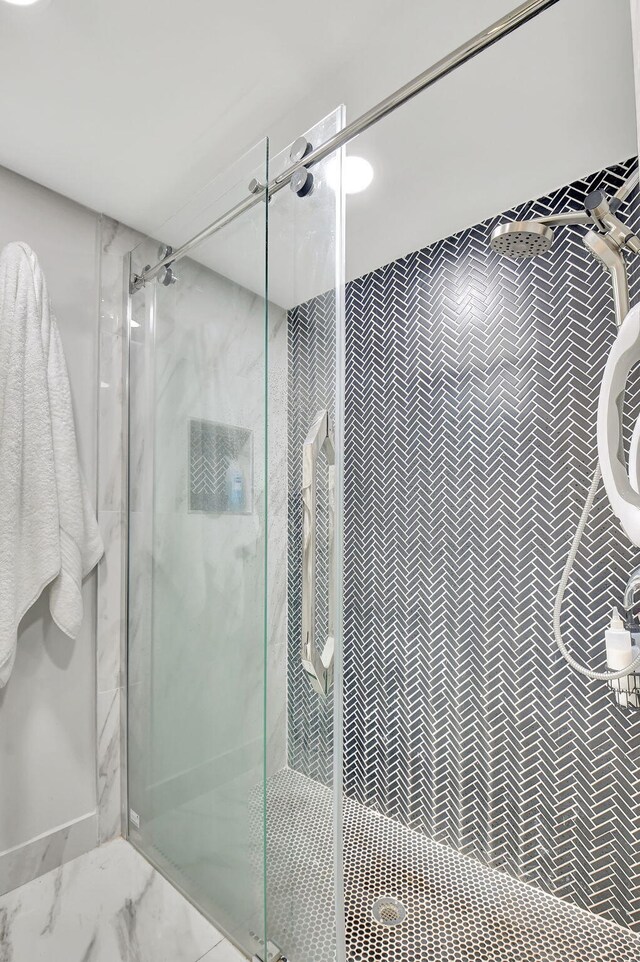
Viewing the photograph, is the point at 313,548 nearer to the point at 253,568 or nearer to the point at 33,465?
the point at 253,568

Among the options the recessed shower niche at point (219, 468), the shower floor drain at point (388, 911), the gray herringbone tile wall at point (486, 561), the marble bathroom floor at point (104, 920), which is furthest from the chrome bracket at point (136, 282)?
the shower floor drain at point (388, 911)

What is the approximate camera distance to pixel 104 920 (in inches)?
51.0

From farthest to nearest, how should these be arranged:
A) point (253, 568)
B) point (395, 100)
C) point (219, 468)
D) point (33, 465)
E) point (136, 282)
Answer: point (136, 282)
point (33, 465)
point (219, 468)
point (253, 568)
point (395, 100)

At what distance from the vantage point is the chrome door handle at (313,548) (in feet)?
3.42

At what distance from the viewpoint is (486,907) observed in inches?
56.9

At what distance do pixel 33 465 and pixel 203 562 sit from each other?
546mm

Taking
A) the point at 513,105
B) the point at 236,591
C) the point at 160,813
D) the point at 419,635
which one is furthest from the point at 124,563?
the point at 513,105

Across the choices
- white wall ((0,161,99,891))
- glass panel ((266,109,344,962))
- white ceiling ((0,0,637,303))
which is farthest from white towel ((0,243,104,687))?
glass panel ((266,109,344,962))

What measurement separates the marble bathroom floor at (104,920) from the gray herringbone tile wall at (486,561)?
0.86m

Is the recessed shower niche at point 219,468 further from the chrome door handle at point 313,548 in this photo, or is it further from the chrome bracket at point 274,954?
the chrome bracket at point 274,954

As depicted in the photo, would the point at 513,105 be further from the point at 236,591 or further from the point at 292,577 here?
the point at 236,591

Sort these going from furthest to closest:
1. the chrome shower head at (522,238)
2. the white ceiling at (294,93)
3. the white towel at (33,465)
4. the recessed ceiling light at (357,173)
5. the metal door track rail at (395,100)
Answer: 1. the recessed ceiling light at (357,173)
2. the white towel at (33,465)
3. the chrome shower head at (522,238)
4. the white ceiling at (294,93)
5. the metal door track rail at (395,100)

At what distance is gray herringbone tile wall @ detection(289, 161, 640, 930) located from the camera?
58.4 inches

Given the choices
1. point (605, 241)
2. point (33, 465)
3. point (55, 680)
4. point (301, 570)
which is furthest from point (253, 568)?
point (605, 241)
